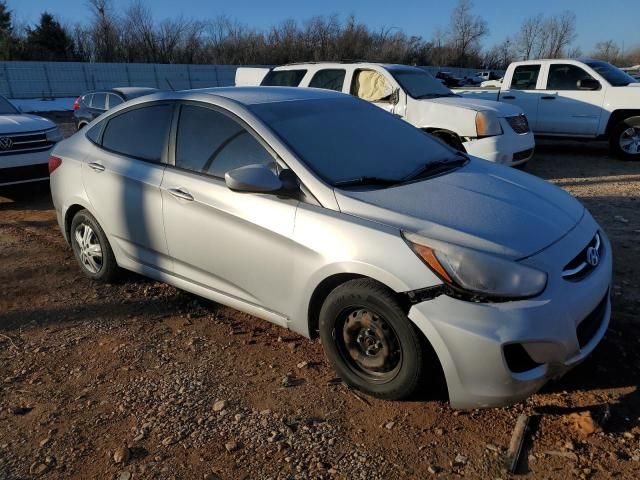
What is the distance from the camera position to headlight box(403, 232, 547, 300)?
233 centimetres

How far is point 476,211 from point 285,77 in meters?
6.96

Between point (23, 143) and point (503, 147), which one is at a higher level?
point (23, 143)

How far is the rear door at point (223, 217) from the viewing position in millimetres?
2971

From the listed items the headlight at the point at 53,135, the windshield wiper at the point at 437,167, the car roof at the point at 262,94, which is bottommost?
the headlight at the point at 53,135

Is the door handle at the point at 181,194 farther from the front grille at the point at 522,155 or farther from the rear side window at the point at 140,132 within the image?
the front grille at the point at 522,155

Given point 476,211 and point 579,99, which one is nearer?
point 476,211

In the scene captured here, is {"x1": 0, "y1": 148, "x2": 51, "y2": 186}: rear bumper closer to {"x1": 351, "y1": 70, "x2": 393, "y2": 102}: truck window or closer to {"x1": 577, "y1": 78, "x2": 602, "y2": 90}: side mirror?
{"x1": 351, "y1": 70, "x2": 393, "y2": 102}: truck window

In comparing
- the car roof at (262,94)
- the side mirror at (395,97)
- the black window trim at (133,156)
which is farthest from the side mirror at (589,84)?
the black window trim at (133,156)

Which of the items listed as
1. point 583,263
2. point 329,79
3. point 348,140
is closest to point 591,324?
point 583,263

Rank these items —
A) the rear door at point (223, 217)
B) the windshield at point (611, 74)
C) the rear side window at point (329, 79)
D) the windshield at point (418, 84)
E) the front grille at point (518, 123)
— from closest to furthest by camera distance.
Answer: the rear door at point (223, 217) < the front grille at point (518, 123) < the windshield at point (418, 84) < the rear side window at point (329, 79) < the windshield at point (611, 74)

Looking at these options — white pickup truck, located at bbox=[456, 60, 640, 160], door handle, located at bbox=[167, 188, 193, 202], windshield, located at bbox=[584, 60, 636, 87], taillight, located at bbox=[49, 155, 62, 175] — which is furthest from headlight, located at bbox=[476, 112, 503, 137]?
taillight, located at bbox=[49, 155, 62, 175]

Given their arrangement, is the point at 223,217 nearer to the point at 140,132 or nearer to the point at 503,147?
the point at 140,132

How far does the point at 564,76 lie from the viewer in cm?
1019

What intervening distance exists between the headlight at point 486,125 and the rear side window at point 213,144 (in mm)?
4859
